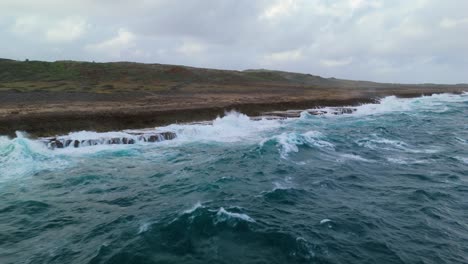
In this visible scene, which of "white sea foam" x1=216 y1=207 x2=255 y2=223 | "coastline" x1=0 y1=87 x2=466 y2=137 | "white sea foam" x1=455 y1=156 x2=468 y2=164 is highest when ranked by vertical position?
"coastline" x1=0 y1=87 x2=466 y2=137

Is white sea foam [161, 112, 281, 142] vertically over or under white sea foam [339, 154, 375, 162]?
over

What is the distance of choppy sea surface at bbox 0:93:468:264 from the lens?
32.7 ft

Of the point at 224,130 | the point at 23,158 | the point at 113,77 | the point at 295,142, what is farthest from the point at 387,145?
the point at 113,77

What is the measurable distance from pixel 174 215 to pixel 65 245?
3.43 meters

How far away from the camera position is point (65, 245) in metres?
10.6

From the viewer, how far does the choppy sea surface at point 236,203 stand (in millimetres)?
9969

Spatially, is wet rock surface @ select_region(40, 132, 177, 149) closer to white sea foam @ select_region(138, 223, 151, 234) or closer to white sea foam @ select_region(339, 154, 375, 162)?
white sea foam @ select_region(339, 154, 375, 162)

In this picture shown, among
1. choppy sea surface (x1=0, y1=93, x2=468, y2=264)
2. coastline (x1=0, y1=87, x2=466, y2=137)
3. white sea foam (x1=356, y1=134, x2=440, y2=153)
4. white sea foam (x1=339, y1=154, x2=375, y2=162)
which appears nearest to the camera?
choppy sea surface (x1=0, y1=93, x2=468, y2=264)

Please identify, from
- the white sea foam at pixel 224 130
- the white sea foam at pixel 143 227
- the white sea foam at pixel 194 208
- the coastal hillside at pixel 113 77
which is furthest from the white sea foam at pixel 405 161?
the coastal hillside at pixel 113 77

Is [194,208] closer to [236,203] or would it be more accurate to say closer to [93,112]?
[236,203]

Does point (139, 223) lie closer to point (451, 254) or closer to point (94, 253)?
point (94, 253)

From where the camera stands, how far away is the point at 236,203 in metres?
13.4

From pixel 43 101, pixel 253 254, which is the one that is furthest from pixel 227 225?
pixel 43 101

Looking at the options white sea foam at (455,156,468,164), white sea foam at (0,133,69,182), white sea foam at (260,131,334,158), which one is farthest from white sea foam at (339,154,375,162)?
white sea foam at (0,133,69,182)
